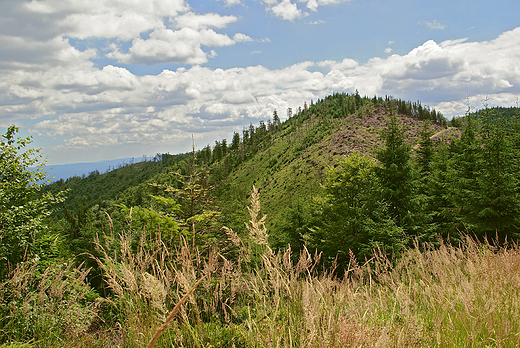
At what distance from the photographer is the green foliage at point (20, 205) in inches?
374

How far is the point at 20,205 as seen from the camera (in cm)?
1149

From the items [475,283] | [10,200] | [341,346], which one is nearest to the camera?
[341,346]

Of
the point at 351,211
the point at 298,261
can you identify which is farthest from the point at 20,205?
the point at 351,211

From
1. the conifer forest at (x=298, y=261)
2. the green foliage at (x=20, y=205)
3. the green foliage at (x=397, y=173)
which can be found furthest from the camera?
the green foliage at (x=397, y=173)

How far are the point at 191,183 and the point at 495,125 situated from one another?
17976 millimetres

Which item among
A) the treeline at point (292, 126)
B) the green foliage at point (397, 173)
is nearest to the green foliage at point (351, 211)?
the green foliage at point (397, 173)

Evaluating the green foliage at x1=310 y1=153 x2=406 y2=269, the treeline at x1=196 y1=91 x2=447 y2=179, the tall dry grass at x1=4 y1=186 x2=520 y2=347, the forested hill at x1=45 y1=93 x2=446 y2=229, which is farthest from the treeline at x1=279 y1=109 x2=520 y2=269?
the treeline at x1=196 y1=91 x2=447 y2=179

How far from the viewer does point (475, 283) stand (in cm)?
310

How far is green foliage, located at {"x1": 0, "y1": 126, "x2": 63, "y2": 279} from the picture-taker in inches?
374

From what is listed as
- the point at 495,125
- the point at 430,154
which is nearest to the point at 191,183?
the point at 495,125

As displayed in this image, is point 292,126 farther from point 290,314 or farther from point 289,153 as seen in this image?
point 290,314

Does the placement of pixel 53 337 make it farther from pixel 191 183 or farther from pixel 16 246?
pixel 16 246

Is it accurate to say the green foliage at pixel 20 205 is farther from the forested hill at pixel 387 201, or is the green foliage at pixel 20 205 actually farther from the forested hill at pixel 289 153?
the forested hill at pixel 289 153

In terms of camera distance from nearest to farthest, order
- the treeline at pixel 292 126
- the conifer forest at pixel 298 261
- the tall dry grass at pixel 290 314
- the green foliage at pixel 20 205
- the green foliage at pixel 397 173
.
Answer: the tall dry grass at pixel 290 314
the conifer forest at pixel 298 261
the green foliage at pixel 20 205
the green foliage at pixel 397 173
the treeline at pixel 292 126
